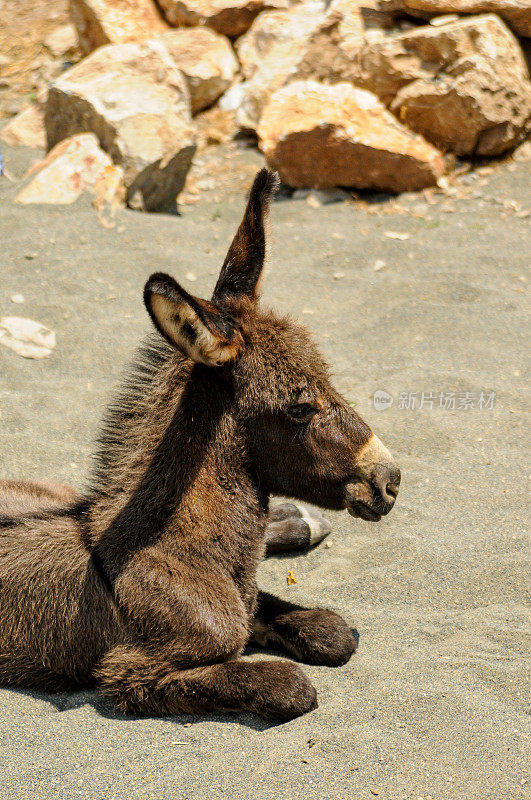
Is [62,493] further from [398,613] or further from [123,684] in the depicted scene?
[398,613]

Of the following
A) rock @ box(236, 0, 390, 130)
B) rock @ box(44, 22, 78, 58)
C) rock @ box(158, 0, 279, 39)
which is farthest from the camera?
rock @ box(44, 22, 78, 58)

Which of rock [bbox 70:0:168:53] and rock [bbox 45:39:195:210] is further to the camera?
rock [bbox 70:0:168:53]

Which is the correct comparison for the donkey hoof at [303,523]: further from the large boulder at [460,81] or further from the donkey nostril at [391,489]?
A: the large boulder at [460,81]

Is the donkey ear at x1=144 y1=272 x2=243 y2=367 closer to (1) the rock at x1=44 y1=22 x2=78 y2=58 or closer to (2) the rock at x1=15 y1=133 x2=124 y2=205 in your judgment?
(2) the rock at x1=15 y1=133 x2=124 y2=205

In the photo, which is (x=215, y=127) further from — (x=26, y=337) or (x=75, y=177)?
(x=26, y=337)

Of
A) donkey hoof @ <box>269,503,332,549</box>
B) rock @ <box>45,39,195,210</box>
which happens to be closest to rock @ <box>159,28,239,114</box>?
rock @ <box>45,39,195,210</box>

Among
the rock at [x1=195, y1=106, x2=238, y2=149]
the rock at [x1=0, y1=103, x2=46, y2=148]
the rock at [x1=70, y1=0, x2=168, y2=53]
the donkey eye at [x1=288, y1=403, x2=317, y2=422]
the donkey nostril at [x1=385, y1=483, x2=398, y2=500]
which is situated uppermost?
the rock at [x1=70, y1=0, x2=168, y2=53]

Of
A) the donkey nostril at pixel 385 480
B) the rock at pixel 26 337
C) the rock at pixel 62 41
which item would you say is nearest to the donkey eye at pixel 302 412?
the donkey nostril at pixel 385 480

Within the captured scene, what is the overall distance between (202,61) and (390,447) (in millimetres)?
6314

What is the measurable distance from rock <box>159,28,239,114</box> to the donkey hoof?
21.6 feet

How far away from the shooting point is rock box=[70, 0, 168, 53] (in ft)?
32.6

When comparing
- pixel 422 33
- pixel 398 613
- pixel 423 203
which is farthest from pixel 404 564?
pixel 422 33

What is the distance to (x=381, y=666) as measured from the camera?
379cm

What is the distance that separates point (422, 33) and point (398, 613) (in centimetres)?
669
